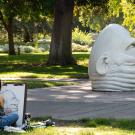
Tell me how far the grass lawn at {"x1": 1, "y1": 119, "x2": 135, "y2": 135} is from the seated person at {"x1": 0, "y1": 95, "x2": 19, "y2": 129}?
33cm

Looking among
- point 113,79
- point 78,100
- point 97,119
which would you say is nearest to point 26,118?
point 97,119

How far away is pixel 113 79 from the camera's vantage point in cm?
1600

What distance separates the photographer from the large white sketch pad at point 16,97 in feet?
31.4

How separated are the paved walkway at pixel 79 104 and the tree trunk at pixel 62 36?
13.9m

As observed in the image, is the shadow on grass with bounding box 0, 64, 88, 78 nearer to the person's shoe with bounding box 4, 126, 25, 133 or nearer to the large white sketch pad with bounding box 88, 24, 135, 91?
the large white sketch pad with bounding box 88, 24, 135, 91

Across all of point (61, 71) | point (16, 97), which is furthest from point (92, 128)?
point (61, 71)

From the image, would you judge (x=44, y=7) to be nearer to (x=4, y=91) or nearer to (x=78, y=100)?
(x=78, y=100)

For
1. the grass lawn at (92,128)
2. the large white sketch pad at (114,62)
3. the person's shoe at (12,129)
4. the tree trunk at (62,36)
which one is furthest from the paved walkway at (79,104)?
the tree trunk at (62,36)

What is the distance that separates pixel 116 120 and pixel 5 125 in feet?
7.60

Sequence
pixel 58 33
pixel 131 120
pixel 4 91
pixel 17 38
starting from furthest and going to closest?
pixel 17 38 < pixel 58 33 < pixel 131 120 < pixel 4 91

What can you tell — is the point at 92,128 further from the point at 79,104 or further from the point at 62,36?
the point at 62,36

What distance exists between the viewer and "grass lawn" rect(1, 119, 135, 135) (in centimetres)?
905

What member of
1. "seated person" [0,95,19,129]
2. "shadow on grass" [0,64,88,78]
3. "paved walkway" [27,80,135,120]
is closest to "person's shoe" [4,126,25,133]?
"seated person" [0,95,19,129]

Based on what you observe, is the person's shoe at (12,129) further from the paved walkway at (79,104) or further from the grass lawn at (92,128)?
the paved walkway at (79,104)
